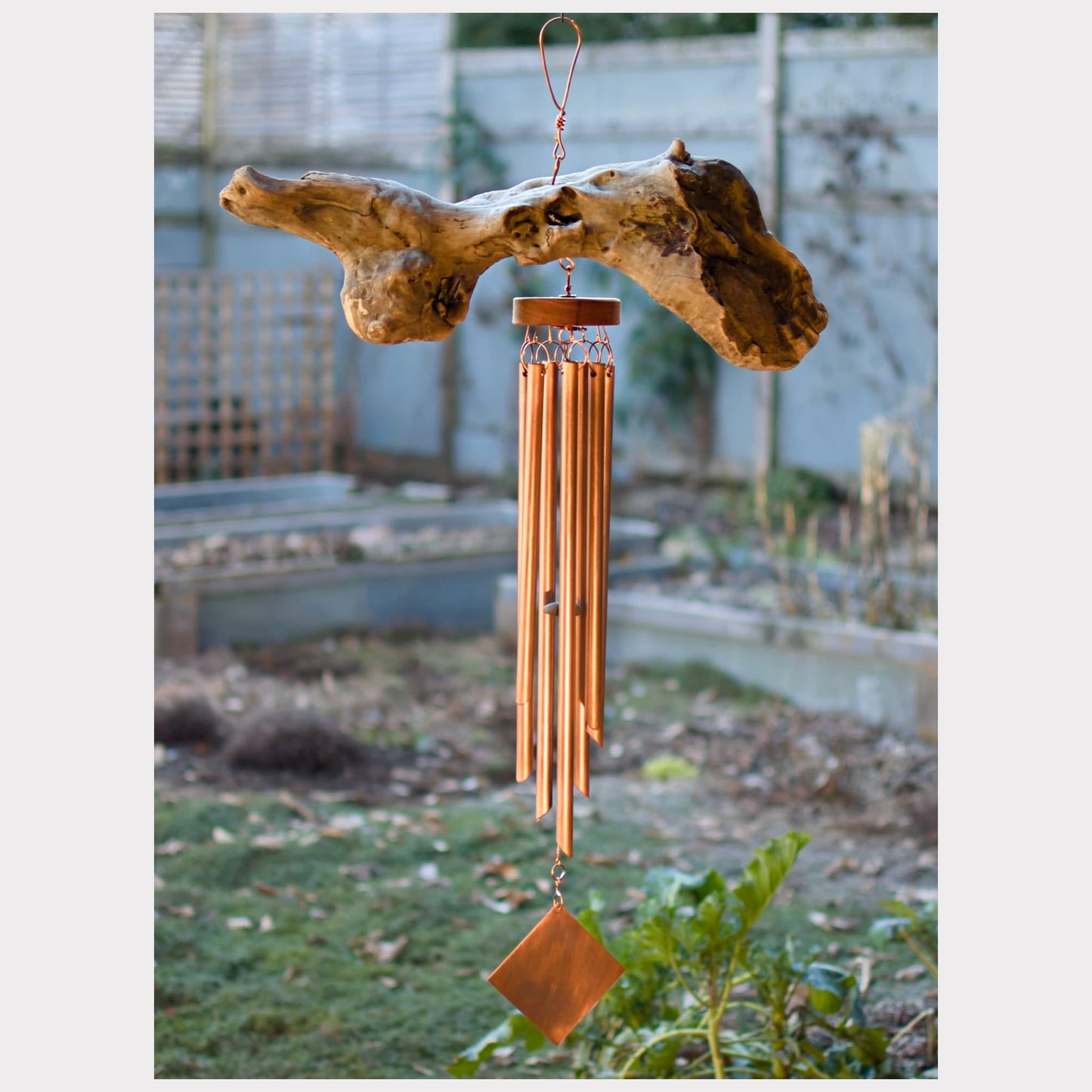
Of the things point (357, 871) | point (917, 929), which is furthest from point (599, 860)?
point (917, 929)

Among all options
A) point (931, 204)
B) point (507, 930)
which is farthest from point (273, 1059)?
point (931, 204)

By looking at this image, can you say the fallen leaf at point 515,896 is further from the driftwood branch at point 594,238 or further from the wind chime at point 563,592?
the driftwood branch at point 594,238

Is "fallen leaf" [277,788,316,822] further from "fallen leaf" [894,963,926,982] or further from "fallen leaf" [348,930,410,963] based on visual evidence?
"fallen leaf" [894,963,926,982]

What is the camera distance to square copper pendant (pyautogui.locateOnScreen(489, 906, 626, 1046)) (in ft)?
7.48

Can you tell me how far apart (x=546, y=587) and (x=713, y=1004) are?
3.81 feet

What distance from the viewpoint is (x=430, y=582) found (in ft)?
20.2

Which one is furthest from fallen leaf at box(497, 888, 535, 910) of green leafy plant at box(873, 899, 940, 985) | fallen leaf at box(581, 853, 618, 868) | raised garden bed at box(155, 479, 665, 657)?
raised garden bed at box(155, 479, 665, 657)

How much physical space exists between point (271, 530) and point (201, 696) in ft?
4.67

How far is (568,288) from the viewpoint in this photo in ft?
7.28

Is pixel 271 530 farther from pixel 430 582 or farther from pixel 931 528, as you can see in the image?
pixel 931 528

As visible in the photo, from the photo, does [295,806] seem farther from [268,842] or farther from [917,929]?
[917,929]

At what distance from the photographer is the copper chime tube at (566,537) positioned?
7.01 feet

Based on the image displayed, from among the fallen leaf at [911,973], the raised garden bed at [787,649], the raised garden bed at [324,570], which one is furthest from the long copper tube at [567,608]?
the raised garden bed at [324,570]

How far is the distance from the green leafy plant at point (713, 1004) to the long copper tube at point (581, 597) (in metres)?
0.80
